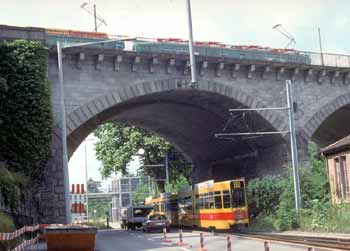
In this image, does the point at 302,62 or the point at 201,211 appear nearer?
the point at 201,211

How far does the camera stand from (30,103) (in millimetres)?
32031

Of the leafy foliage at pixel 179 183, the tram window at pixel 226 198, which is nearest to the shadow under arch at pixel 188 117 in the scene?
the tram window at pixel 226 198

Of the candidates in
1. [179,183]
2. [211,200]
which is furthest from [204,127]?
[179,183]

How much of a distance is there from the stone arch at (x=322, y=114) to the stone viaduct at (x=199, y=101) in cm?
8

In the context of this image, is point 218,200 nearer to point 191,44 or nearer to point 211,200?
point 211,200

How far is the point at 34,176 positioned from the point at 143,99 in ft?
40.1

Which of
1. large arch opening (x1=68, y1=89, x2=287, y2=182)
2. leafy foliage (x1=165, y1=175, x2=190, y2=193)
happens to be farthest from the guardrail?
leafy foliage (x1=165, y1=175, x2=190, y2=193)

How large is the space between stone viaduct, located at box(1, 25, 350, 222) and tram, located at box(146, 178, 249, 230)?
639 centimetres

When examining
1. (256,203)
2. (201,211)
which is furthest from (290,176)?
(201,211)

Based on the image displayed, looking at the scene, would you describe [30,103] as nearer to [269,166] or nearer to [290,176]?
[290,176]

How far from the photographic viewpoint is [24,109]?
31766mm

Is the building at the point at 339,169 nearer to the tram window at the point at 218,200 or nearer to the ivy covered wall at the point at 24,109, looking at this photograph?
the tram window at the point at 218,200

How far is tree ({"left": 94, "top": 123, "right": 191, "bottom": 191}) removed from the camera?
63.8 meters

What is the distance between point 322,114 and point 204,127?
10620mm
